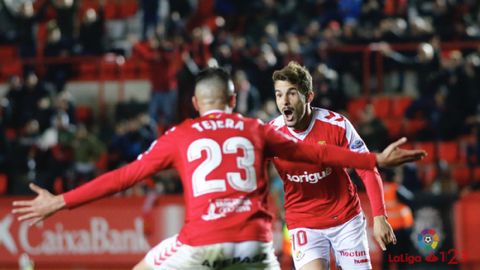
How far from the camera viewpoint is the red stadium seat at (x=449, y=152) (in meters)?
16.3

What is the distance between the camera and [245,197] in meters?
5.92

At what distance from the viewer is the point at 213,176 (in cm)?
585

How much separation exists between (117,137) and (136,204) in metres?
1.89

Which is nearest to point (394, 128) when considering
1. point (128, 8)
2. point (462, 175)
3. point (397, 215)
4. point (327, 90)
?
point (327, 90)

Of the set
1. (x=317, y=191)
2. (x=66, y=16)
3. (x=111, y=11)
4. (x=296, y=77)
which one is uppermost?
(x=111, y=11)

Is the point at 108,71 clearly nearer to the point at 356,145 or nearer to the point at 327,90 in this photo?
the point at 327,90

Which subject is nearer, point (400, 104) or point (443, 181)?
point (443, 181)

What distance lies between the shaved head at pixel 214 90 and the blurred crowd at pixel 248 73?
364 inches

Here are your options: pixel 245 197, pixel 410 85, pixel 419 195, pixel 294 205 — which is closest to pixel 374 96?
pixel 410 85

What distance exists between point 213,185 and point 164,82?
1141cm

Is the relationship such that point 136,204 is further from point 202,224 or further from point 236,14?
point 202,224

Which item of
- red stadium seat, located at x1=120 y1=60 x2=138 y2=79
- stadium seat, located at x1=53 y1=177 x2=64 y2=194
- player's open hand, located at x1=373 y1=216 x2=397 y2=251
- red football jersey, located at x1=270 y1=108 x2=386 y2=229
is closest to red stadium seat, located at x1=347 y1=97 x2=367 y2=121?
red stadium seat, located at x1=120 y1=60 x2=138 y2=79

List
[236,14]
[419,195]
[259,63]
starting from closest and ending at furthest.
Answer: [419,195] < [259,63] < [236,14]

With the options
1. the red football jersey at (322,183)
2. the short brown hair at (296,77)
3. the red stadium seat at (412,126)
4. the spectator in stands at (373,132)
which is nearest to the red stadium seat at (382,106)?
the red stadium seat at (412,126)
